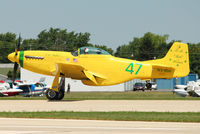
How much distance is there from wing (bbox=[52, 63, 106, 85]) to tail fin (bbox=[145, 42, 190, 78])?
13.3ft

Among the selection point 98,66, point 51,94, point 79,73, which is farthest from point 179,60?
point 51,94

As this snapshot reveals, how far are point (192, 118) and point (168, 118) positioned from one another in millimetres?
993

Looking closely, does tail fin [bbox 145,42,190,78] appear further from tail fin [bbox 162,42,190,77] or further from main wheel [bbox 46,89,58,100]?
main wheel [bbox 46,89,58,100]

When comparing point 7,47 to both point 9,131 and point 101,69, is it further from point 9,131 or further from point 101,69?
point 9,131

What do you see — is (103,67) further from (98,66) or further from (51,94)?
(51,94)

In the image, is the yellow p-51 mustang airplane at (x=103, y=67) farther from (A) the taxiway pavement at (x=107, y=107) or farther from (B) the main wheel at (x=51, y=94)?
(A) the taxiway pavement at (x=107, y=107)

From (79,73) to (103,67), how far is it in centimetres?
176

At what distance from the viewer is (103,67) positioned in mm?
26109

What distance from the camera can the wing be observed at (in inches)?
992

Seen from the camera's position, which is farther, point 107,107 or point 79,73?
point 79,73

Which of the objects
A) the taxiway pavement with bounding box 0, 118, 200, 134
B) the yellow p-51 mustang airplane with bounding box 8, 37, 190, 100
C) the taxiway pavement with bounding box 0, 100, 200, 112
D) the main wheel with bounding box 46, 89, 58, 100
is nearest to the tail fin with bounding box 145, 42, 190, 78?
the yellow p-51 mustang airplane with bounding box 8, 37, 190, 100

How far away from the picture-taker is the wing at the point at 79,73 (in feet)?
82.6

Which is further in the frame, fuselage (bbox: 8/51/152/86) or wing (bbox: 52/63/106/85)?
fuselage (bbox: 8/51/152/86)

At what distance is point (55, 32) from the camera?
12738 centimetres
